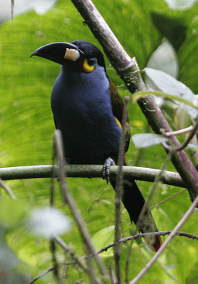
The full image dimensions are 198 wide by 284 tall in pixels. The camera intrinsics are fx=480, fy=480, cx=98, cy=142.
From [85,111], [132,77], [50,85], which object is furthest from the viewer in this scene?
[50,85]

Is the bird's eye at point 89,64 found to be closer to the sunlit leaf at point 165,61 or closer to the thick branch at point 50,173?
the sunlit leaf at point 165,61

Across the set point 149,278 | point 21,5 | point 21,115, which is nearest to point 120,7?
point 21,115

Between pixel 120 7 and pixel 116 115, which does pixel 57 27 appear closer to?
pixel 120 7

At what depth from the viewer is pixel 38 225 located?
21.2 inches

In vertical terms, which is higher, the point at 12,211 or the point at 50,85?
the point at 12,211

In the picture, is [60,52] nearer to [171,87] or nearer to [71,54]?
[71,54]

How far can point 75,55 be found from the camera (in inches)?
71.6

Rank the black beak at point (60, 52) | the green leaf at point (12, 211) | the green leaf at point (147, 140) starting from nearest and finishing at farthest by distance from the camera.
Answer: the green leaf at point (12, 211), the green leaf at point (147, 140), the black beak at point (60, 52)

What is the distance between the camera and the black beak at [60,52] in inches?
60.2

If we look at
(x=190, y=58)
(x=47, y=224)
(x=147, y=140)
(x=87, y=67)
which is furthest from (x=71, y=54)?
(x=47, y=224)

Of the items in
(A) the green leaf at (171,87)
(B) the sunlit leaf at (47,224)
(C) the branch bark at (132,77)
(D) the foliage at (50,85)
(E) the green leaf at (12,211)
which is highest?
(E) the green leaf at (12,211)

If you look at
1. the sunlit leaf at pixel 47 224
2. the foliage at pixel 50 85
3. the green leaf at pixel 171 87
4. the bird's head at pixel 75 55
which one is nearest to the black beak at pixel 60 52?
the bird's head at pixel 75 55

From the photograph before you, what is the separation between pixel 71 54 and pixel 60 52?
4.4 inches

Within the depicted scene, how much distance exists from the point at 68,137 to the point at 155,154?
504 mm
